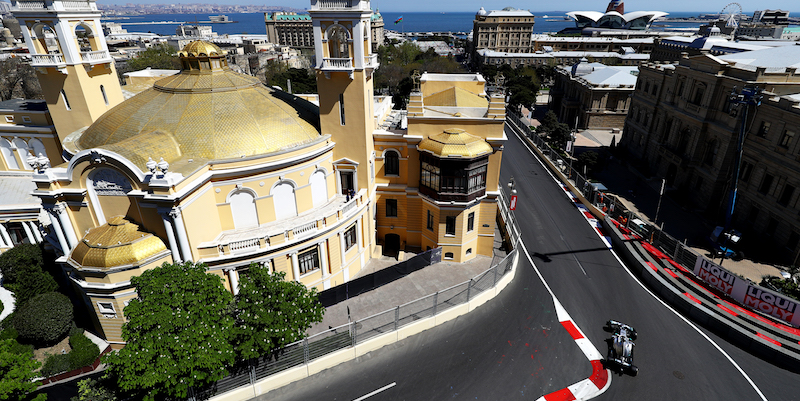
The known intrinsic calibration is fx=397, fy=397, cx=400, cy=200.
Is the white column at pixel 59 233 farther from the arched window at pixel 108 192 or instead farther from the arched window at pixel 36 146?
the arched window at pixel 36 146

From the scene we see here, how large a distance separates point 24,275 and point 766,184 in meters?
67.7

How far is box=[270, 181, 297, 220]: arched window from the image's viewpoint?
31297 mm

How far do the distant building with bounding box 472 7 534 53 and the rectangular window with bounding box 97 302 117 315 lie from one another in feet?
589

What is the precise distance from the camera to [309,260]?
106ft

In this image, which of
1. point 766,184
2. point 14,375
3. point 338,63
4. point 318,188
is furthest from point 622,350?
point 14,375

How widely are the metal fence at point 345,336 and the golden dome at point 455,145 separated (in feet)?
31.4

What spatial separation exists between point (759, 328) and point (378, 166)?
3146cm

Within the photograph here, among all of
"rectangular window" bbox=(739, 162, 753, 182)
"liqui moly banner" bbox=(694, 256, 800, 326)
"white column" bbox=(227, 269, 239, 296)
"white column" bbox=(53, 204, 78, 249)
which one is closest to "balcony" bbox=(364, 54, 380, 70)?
"white column" bbox=(227, 269, 239, 296)

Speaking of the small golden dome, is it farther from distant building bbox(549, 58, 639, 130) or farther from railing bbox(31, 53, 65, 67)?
distant building bbox(549, 58, 639, 130)

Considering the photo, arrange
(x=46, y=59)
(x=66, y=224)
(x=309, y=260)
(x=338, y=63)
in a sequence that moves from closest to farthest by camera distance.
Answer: (x=66, y=224) → (x=338, y=63) → (x=309, y=260) → (x=46, y=59)

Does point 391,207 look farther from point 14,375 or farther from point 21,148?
point 21,148

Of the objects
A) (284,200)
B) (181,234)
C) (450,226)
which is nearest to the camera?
(181,234)

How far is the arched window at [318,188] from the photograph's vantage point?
33250mm

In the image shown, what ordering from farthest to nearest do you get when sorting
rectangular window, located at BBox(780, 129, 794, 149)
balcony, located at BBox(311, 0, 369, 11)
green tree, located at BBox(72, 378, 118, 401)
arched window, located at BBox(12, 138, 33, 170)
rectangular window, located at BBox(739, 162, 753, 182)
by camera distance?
rectangular window, located at BBox(739, 162, 753, 182)
arched window, located at BBox(12, 138, 33, 170)
rectangular window, located at BBox(780, 129, 794, 149)
balcony, located at BBox(311, 0, 369, 11)
green tree, located at BBox(72, 378, 118, 401)
